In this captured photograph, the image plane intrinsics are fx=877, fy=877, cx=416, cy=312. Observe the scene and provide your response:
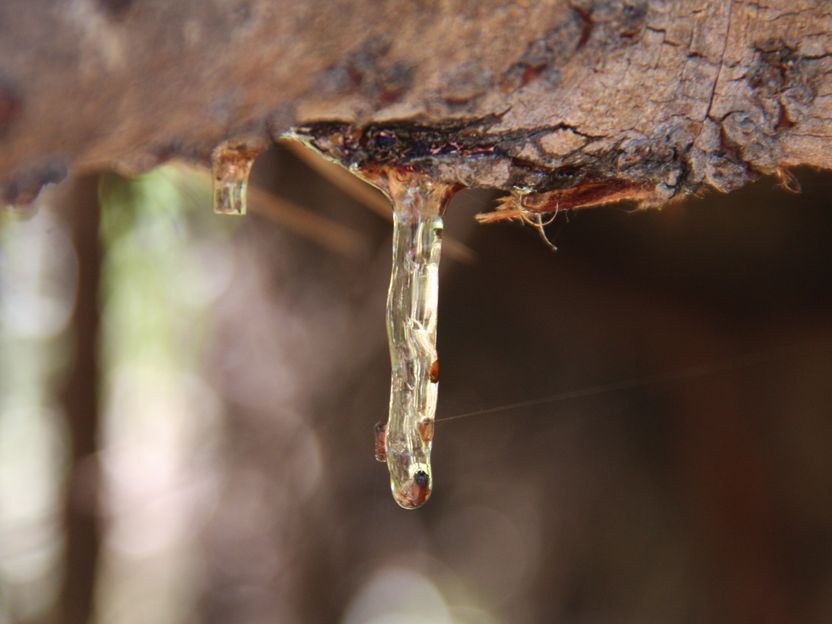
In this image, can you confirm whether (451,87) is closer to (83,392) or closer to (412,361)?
(412,361)

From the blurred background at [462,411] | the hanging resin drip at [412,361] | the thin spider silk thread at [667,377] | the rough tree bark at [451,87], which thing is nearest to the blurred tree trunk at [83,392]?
the blurred background at [462,411]

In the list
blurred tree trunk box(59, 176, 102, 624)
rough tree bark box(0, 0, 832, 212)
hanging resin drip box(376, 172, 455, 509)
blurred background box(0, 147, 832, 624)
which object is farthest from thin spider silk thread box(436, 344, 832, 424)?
rough tree bark box(0, 0, 832, 212)

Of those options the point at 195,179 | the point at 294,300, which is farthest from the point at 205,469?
the point at 195,179

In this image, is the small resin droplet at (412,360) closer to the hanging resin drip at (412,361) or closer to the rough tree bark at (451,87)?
the hanging resin drip at (412,361)

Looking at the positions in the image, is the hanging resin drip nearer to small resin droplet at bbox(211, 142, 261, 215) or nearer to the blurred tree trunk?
small resin droplet at bbox(211, 142, 261, 215)

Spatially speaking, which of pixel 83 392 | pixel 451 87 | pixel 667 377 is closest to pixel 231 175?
pixel 451 87

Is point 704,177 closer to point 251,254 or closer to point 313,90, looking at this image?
point 313,90
